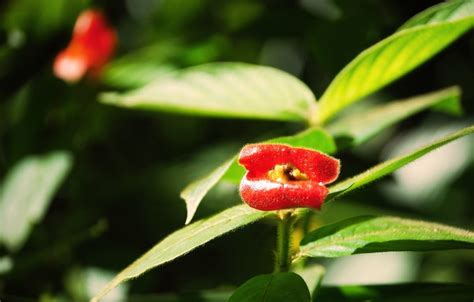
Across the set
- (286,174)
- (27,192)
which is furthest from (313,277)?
(27,192)

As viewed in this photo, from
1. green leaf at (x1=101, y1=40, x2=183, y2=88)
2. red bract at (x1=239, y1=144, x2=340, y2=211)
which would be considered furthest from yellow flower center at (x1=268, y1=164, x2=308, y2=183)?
green leaf at (x1=101, y1=40, x2=183, y2=88)

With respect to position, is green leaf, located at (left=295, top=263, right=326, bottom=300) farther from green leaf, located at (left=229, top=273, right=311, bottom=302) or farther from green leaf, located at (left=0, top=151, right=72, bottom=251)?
green leaf, located at (left=0, top=151, right=72, bottom=251)

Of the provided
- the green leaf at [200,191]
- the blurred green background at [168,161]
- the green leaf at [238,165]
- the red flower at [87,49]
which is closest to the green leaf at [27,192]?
the blurred green background at [168,161]

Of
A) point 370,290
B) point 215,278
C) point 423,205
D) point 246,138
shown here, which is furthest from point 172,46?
point 370,290

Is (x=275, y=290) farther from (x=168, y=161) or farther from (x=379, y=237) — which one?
(x=168, y=161)

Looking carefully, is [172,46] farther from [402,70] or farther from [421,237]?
[421,237]

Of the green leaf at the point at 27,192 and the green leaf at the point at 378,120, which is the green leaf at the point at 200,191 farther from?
the green leaf at the point at 27,192
